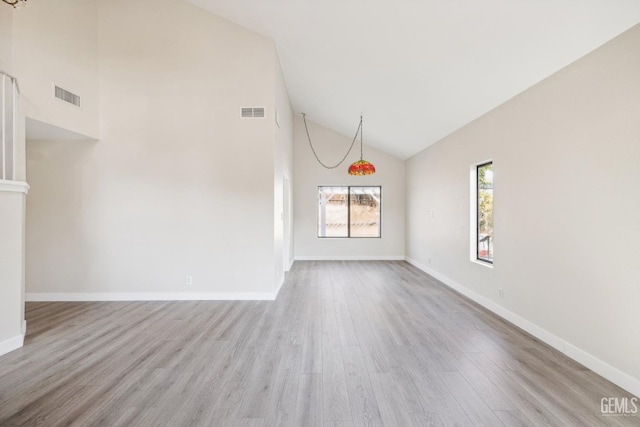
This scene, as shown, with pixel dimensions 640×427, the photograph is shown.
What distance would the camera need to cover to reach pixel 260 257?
4750 mm

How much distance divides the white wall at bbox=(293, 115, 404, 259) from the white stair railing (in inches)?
242

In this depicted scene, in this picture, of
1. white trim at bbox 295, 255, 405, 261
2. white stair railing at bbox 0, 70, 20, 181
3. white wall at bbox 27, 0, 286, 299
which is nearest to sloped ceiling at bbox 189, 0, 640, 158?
white wall at bbox 27, 0, 286, 299

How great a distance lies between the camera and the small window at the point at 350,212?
8883 mm

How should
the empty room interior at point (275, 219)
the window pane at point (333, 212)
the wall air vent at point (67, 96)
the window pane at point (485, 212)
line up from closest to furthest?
1. the empty room interior at point (275, 219)
2. the wall air vent at point (67, 96)
3. the window pane at point (485, 212)
4. the window pane at point (333, 212)

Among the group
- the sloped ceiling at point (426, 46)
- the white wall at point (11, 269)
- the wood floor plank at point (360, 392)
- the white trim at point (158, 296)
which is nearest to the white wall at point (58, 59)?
the white wall at point (11, 269)

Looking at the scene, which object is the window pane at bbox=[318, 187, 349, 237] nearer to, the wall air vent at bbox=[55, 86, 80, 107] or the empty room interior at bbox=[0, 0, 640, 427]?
the empty room interior at bbox=[0, 0, 640, 427]

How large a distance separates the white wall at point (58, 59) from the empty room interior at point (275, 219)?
3 centimetres

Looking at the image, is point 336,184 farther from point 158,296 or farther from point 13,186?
point 13,186

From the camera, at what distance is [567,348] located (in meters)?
2.89

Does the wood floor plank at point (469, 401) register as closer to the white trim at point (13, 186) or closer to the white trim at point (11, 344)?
the white trim at point (11, 344)

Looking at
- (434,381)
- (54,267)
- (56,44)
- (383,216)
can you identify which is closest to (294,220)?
(383,216)

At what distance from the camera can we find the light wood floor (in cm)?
204

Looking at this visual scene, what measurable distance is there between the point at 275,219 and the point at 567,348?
12.8ft

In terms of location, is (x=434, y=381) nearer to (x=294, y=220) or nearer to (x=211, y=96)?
(x=211, y=96)
